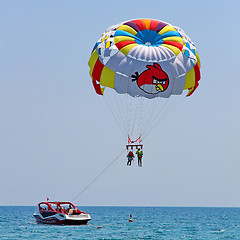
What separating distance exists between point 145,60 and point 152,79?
1643mm

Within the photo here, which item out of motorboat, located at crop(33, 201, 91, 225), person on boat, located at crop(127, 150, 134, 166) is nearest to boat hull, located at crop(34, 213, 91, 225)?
motorboat, located at crop(33, 201, 91, 225)

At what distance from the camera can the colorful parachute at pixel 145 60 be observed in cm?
3180

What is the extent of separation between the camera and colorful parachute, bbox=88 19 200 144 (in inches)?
1252

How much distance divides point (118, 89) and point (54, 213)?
58.0 ft

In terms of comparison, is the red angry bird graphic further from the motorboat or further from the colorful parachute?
the motorboat

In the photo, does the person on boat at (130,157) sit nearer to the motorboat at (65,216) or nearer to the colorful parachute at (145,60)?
the colorful parachute at (145,60)

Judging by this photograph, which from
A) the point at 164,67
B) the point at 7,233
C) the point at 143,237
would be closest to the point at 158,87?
the point at 164,67

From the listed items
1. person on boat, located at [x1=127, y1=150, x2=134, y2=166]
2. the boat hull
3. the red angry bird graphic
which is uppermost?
the red angry bird graphic

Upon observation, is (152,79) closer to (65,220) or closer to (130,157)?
(130,157)

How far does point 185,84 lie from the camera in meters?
33.4

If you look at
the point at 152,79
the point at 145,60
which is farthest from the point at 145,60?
the point at 152,79

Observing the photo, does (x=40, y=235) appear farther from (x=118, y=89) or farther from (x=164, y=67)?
(x=164, y=67)

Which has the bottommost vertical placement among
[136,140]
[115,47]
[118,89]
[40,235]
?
[40,235]

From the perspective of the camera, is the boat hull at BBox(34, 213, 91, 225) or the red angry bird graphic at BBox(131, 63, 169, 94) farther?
the boat hull at BBox(34, 213, 91, 225)
